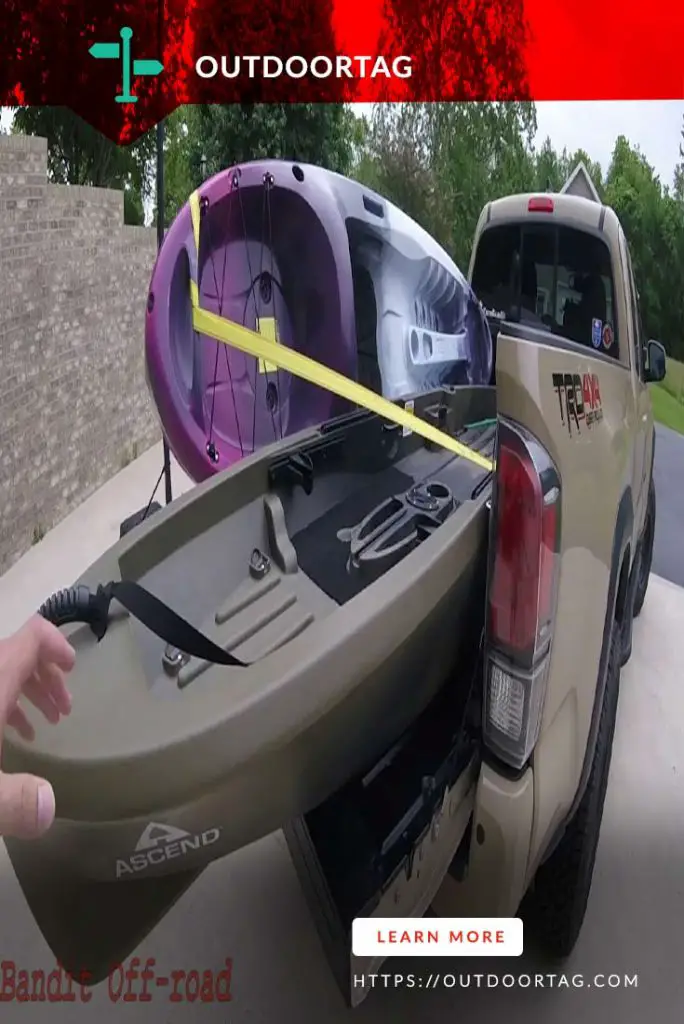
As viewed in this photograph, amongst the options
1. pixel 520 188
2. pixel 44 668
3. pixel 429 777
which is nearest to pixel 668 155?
pixel 520 188

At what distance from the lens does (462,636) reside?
1307 mm

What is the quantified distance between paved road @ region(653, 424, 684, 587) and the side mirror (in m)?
0.18

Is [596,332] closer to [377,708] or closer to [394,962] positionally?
[377,708]

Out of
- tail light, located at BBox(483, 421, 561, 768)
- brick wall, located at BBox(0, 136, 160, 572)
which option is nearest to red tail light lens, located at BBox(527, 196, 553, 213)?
brick wall, located at BBox(0, 136, 160, 572)

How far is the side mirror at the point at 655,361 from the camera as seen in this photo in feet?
6.72

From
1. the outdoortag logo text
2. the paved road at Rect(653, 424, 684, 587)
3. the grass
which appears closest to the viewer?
the outdoortag logo text

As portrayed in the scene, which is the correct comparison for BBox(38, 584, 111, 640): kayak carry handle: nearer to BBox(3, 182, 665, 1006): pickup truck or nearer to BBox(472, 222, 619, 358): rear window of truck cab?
BBox(3, 182, 665, 1006): pickup truck

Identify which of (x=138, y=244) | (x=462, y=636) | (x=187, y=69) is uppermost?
(x=187, y=69)

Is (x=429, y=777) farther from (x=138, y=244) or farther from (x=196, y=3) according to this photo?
(x=138, y=244)

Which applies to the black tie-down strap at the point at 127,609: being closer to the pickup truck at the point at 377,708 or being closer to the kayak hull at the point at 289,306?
the pickup truck at the point at 377,708

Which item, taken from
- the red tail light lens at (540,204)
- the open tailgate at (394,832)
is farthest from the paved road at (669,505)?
the open tailgate at (394,832)

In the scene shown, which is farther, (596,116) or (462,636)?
(596,116)

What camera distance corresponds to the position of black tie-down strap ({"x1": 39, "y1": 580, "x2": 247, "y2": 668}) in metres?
1.17

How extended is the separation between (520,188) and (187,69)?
735mm
